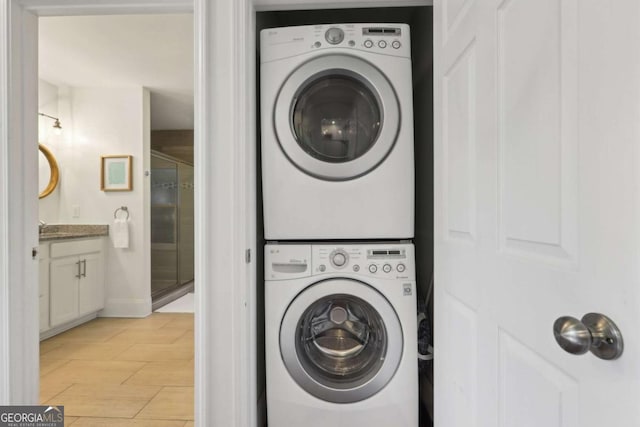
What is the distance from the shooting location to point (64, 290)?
3037 millimetres

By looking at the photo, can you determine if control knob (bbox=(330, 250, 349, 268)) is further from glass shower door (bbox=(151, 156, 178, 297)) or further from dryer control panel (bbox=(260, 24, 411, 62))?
glass shower door (bbox=(151, 156, 178, 297))

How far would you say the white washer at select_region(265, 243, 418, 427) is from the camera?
1.43 metres

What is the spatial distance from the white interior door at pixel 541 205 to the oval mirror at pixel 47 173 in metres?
3.90

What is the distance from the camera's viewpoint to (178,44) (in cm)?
284

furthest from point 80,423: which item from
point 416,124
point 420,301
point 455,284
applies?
point 416,124

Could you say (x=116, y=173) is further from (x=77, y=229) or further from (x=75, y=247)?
(x=75, y=247)

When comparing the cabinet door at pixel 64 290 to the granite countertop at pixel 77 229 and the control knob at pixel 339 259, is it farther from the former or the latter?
the control knob at pixel 339 259

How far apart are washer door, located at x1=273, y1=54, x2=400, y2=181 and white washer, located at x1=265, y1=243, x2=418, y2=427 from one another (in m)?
0.35

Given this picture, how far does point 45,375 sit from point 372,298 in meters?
2.20

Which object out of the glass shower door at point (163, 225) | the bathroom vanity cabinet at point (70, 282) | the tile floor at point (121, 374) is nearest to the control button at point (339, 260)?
the tile floor at point (121, 374)

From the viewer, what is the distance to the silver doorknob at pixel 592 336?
47 cm

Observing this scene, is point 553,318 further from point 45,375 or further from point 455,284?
point 45,375

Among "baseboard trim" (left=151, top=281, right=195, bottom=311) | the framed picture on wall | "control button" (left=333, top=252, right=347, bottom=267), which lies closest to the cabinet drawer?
the framed picture on wall

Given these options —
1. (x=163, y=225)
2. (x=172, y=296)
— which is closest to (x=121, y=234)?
(x=163, y=225)
